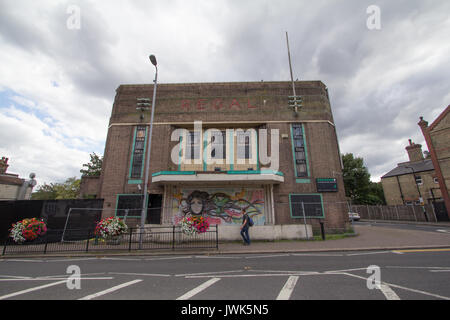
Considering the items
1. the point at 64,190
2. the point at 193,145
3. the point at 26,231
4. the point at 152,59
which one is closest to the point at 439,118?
the point at 193,145

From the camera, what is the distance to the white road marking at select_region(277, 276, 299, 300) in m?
4.03

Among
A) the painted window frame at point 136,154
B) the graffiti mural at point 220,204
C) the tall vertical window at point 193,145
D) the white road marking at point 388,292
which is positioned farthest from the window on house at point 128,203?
Result: the white road marking at point 388,292

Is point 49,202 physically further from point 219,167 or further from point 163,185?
point 219,167

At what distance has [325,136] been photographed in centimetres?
1797

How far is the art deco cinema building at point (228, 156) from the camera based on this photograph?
15.9 metres

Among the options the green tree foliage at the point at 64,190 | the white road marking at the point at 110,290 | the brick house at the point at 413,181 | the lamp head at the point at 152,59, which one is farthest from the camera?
the green tree foliage at the point at 64,190

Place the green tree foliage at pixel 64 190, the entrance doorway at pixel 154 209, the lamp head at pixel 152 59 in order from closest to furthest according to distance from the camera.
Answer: the lamp head at pixel 152 59
the entrance doorway at pixel 154 209
the green tree foliage at pixel 64 190

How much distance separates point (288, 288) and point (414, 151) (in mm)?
46360

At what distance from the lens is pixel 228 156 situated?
18234mm

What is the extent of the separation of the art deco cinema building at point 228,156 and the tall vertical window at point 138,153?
9cm

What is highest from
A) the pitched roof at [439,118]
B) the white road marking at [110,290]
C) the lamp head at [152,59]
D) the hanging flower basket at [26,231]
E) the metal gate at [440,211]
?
the pitched roof at [439,118]

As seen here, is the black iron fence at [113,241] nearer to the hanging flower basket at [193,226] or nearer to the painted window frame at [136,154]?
the hanging flower basket at [193,226]
